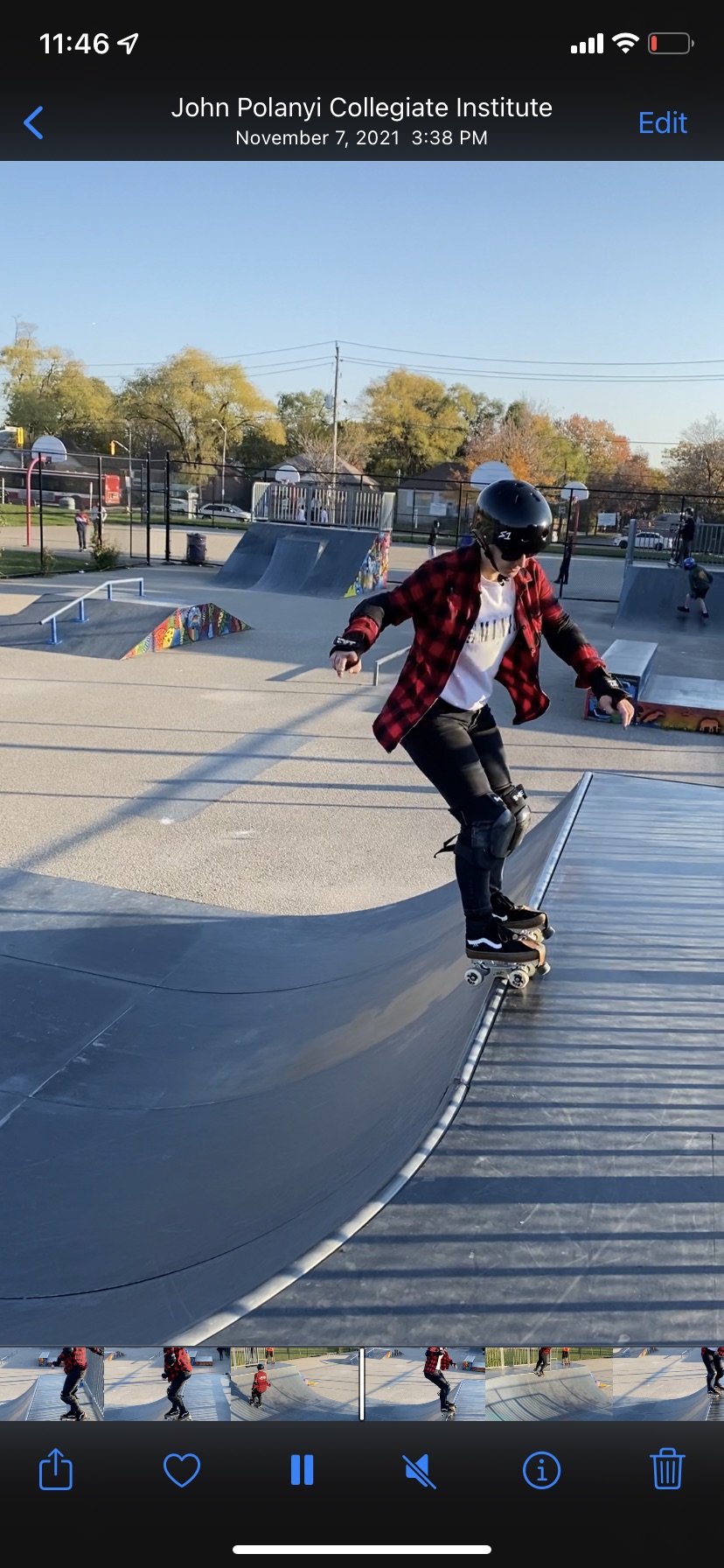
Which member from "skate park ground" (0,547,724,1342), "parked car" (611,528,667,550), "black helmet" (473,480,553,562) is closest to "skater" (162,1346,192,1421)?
"skate park ground" (0,547,724,1342)

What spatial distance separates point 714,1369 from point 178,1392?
95cm

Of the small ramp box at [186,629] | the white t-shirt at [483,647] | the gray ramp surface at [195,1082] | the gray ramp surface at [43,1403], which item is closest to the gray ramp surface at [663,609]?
the small ramp box at [186,629]

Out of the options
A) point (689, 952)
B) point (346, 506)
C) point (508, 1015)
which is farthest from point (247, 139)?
point (346, 506)

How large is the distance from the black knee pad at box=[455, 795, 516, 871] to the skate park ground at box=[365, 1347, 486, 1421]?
180 cm

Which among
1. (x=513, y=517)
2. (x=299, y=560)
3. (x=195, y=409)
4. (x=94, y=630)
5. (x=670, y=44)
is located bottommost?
(x=94, y=630)

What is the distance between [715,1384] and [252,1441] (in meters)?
0.89

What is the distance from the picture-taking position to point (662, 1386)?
1.84 meters

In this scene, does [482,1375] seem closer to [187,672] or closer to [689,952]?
[689,952]

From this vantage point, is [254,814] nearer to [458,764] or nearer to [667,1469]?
[458,764]

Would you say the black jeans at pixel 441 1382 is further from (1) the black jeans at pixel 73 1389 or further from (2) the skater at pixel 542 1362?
(1) the black jeans at pixel 73 1389

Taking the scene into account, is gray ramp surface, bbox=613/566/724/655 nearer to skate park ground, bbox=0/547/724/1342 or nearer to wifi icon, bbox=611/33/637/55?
skate park ground, bbox=0/547/724/1342

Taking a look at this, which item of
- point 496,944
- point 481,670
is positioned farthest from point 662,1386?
point 481,670

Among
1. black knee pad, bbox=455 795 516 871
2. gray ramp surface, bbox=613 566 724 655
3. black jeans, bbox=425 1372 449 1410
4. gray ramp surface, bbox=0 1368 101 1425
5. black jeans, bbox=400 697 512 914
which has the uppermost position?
gray ramp surface, bbox=613 566 724 655

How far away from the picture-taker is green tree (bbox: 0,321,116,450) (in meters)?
64.7
